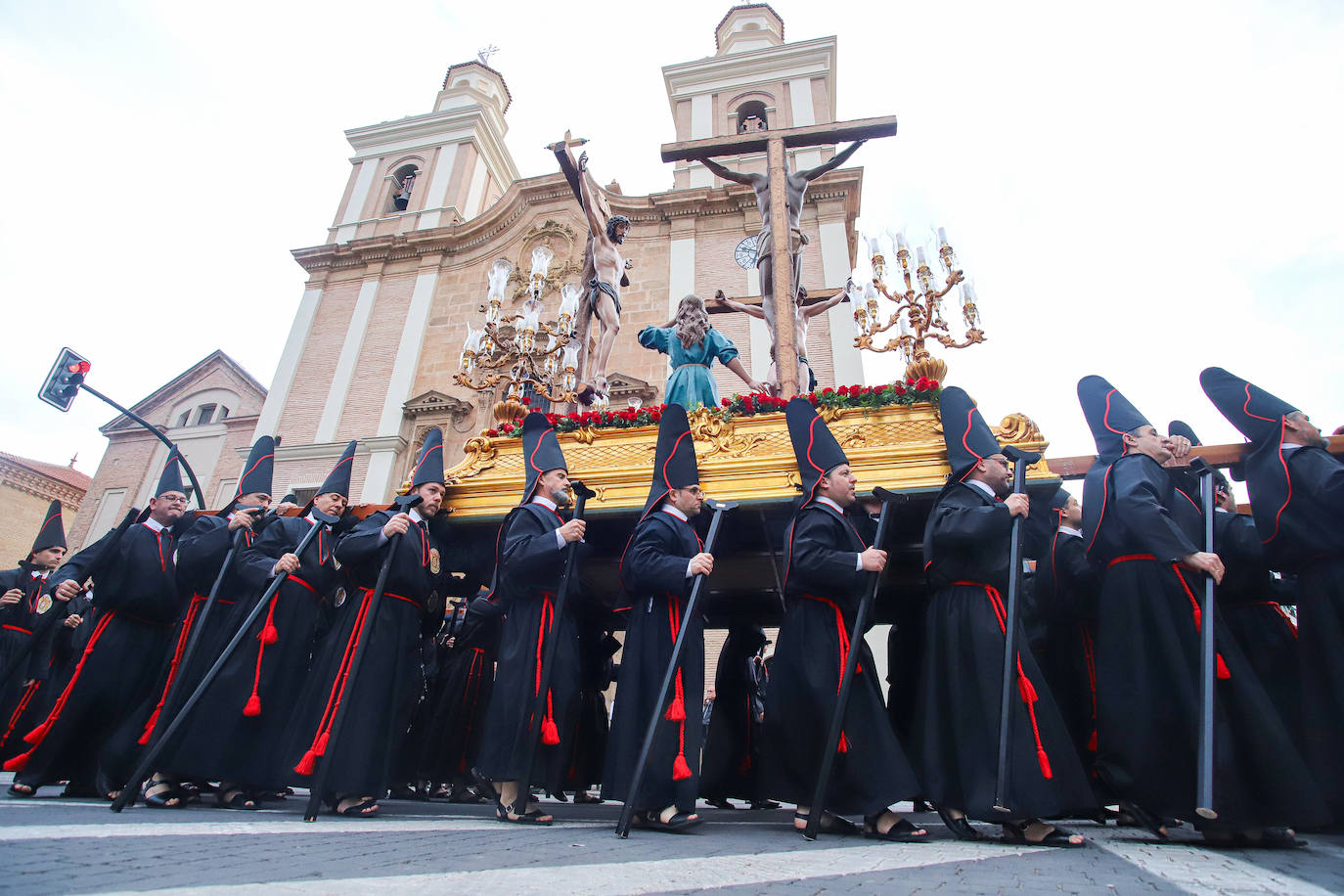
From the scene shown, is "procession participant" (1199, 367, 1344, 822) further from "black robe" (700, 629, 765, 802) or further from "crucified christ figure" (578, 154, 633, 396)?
"crucified christ figure" (578, 154, 633, 396)

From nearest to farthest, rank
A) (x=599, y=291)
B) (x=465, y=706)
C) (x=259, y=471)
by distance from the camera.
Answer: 1. (x=465, y=706)
2. (x=259, y=471)
3. (x=599, y=291)

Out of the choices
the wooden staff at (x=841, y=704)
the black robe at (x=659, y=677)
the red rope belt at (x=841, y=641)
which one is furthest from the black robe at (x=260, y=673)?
the red rope belt at (x=841, y=641)

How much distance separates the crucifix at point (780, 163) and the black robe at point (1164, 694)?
10.6ft

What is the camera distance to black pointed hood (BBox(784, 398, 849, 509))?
3.93 metres

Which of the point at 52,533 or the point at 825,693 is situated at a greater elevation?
the point at 52,533

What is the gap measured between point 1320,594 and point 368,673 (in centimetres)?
491

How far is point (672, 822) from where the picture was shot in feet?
10.1

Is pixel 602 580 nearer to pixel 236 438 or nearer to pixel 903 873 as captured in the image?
pixel 903 873

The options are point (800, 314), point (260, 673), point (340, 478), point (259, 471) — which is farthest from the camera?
point (800, 314)

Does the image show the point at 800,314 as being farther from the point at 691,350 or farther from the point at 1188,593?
the point at 1188,593

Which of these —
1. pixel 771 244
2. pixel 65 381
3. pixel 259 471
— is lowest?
pixel 259 471

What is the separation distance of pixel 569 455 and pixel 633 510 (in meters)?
0.82

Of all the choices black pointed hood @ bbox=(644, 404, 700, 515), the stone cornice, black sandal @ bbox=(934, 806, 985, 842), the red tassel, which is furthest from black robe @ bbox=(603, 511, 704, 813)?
the stone cornice

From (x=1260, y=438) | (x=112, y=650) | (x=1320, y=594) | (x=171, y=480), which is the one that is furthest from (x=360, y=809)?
(x=1260, y=438)
